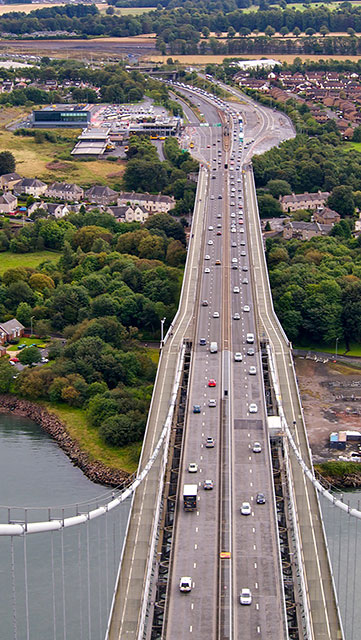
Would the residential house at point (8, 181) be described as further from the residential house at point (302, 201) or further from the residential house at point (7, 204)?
the residential house at point (302, 201)

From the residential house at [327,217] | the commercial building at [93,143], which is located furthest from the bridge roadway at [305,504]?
the commercial building at [93,143]

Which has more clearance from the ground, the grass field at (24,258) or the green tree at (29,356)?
the grass field at (24,258)

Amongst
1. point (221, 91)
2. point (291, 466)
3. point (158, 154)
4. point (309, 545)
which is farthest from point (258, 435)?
point (221, 91)

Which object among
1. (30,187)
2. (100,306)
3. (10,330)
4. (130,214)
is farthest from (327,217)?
(10,330)

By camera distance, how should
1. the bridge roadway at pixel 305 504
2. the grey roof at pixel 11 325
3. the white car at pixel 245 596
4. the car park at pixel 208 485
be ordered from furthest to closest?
the grey roof at pixel 11 325, the car park at pixel 208 485, the bridge roadway at pixel 305 504, the white car at pixel 245 596

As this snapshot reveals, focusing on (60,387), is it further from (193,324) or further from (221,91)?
(221,91)

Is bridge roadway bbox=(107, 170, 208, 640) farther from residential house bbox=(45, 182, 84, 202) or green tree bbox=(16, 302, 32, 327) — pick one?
residential house bbox=(45, 182, 84, 202)

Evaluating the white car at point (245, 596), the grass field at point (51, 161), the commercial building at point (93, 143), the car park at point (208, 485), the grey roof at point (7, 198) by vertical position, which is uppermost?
the commercial building at point (93, 143)
